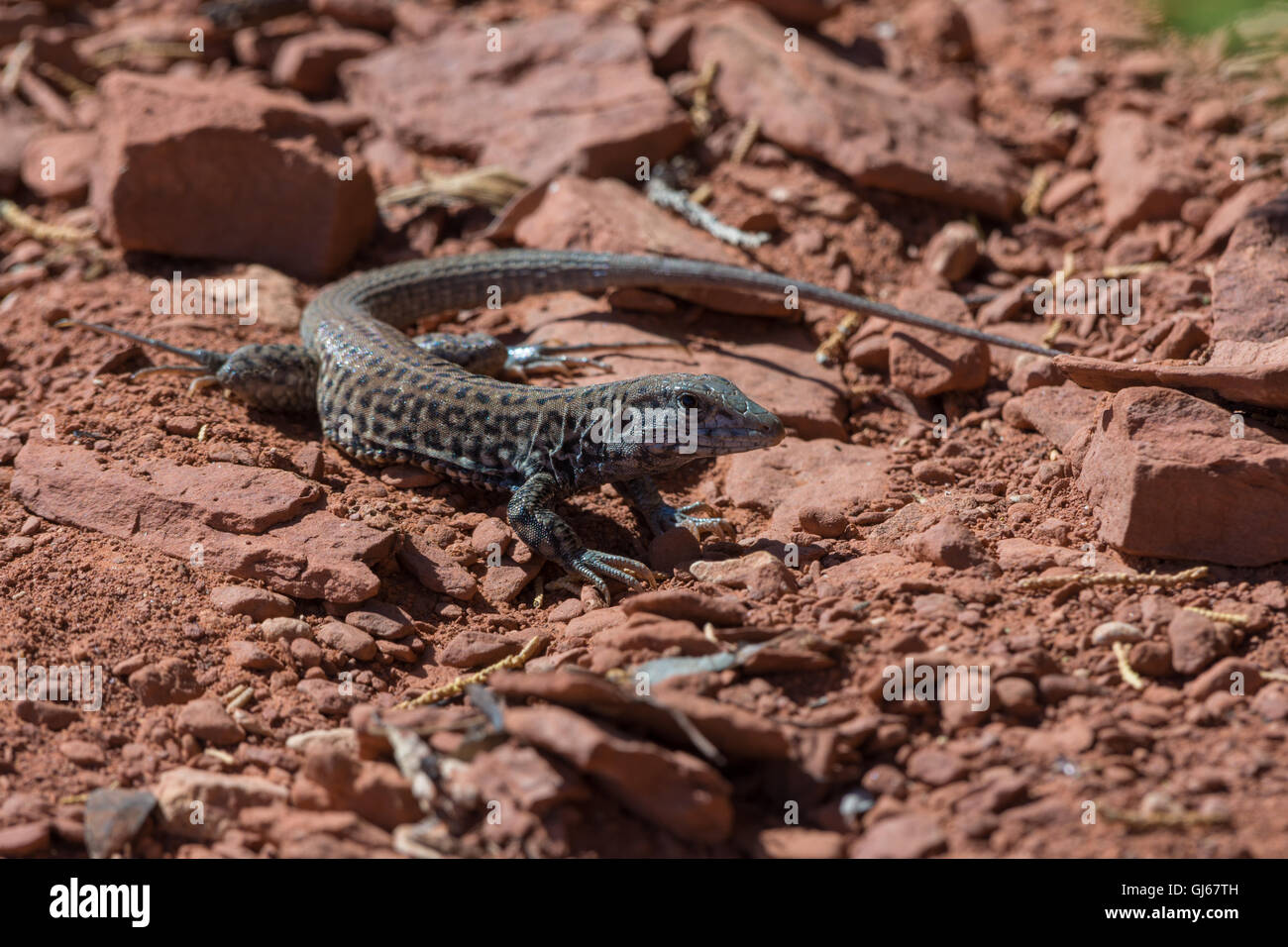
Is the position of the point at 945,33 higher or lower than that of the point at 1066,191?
higher

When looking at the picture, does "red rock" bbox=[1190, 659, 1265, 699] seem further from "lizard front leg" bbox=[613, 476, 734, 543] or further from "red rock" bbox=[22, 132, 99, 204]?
"red rock" bbox=[22, 132, 99, 204]

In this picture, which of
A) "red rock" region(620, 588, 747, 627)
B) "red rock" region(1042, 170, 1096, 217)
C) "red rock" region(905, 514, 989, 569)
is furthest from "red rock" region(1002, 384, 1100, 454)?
"red rock" region(1042, 170, 1096, 217)

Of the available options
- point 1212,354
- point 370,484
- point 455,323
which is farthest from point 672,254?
point 1212,354

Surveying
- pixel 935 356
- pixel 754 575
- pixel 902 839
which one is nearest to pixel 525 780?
pixel 902 839

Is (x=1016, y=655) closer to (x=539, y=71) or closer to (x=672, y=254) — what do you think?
(x=672, y=254)

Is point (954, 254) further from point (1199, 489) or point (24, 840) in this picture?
point (24, 840)

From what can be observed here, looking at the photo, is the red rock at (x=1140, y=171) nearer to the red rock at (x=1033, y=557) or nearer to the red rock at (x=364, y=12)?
the red rock at (x=1033, y=557)
